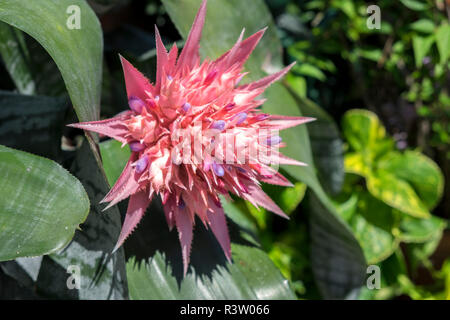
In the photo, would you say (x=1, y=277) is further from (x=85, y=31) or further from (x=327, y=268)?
(x=327, y=268)

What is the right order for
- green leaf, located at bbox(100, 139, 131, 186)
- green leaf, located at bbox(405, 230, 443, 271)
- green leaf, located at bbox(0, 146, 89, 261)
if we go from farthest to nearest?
green leaf, located at bbox(405, 230, 443, 271) < green leaf, located at bbox(100, 139, 131, 186) < green leaf, located at bbox(0, 146, 89, 261)

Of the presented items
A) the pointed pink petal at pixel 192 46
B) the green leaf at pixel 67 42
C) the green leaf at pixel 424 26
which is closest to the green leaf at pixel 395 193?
the green leaf at pixel 424 26

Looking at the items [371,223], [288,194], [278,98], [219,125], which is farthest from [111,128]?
[371,223]

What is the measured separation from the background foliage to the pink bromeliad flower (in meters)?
0.04

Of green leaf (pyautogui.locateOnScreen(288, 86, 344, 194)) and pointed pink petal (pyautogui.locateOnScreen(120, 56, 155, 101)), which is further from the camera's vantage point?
green leaf (pyautogui.locateOnScreen(288, 86, 344, 194))

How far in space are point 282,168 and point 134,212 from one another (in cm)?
29

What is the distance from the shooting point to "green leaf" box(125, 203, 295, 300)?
26.2 inches

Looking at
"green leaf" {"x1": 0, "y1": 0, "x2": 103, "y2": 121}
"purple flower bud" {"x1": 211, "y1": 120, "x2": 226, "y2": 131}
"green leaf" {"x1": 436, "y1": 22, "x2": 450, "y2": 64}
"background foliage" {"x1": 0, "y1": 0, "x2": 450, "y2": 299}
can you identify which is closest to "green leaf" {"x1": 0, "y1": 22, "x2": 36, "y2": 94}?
"background foliage" {"x1": 0, "y1": 0, "x2": 450, "y2": 299}

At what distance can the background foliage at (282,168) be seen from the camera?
1.72 ft

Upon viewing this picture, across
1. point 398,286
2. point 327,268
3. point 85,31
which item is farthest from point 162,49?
point 398,286

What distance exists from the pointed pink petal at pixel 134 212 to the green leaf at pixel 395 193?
0.71 m

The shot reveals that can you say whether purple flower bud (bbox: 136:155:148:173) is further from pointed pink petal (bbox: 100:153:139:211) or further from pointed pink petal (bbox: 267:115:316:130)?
pointed pink petal (bbox: 267:115:316:130)

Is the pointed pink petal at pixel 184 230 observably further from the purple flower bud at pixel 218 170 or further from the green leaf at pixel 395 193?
the green leaf at pixel 395 193

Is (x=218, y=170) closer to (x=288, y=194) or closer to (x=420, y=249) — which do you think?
(x=288, y=194)
